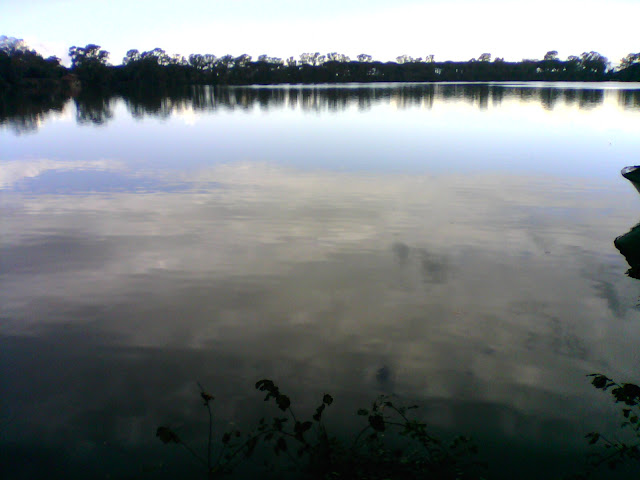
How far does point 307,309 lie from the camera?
265 inches

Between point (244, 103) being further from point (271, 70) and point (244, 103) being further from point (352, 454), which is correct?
point (271, 70)

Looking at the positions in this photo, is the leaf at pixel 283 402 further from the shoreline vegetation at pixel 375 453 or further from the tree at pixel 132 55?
the tree at pixel 132 55

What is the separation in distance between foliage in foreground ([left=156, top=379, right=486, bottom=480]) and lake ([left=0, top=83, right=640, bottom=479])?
27 cm

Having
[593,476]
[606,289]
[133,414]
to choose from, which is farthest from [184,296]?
[606,289]

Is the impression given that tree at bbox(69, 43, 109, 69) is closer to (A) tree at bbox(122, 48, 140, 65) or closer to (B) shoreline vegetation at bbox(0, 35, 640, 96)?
(B) shoreline vegetation at bbox(0, 35, 640, 96)

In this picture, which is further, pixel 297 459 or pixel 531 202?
pixel 531 202

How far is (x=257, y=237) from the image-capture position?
10047 mm

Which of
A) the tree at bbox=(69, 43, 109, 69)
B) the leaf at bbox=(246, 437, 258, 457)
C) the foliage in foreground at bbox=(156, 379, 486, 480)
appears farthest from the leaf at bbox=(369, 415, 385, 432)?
the tree at bbox=(69, 43, 109, 69)

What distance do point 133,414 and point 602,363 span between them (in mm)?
5004

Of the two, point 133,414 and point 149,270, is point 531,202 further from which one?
point 133,414

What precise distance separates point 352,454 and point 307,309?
3030 millimetres

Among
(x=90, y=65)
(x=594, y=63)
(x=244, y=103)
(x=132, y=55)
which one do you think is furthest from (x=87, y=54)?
(x=594, y=63)

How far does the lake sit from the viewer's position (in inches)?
176

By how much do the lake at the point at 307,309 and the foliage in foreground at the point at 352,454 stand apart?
0.27 metres
